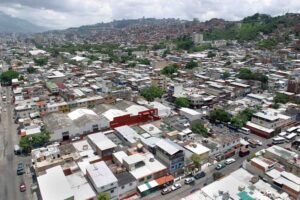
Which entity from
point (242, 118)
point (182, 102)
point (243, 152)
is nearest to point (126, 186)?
point (243, 152)

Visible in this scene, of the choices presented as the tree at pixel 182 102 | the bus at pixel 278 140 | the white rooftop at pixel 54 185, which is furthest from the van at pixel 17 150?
the bus at pixel 278 140

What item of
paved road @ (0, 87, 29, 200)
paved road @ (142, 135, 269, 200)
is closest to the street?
paved road @ (142, 135, 269, 200)

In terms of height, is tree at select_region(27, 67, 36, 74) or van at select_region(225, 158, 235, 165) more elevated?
tree at select_region(27, 67, 36, 74)

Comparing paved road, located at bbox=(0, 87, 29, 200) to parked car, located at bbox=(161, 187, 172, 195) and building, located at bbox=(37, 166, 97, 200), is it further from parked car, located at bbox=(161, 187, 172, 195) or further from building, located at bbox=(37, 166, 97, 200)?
parked car, located at bbox=(161, 187, 172, 195)

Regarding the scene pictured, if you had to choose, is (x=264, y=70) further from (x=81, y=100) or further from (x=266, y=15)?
(x=266, y=15)

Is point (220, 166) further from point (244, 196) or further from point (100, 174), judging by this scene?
point (100, 174)

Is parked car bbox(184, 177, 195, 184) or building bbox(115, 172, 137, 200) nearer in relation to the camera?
building bbox(115, 172, 137, 200)
